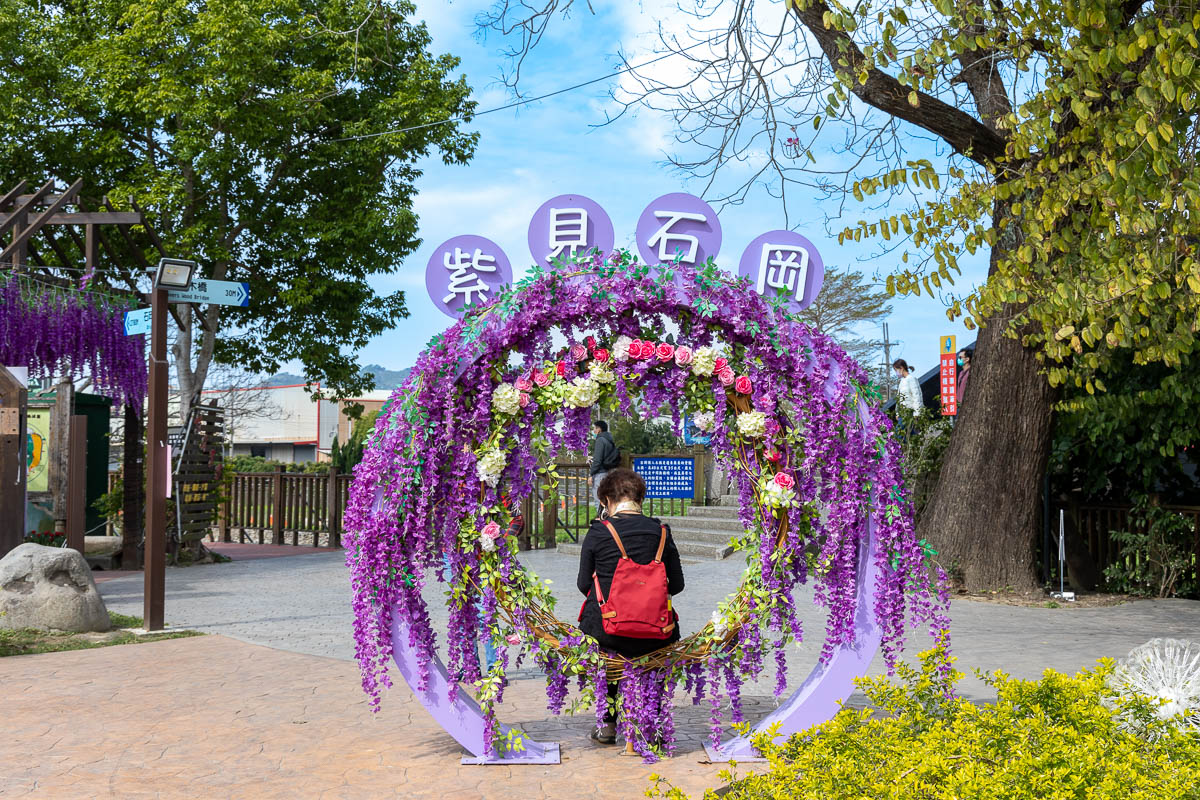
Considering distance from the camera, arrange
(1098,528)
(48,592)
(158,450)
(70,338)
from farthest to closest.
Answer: (70,338)
(1098,528)
(158,450)
(48,592)

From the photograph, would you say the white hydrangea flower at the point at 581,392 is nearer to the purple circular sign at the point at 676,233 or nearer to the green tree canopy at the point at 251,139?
the purple circular sign at the point at 676,233

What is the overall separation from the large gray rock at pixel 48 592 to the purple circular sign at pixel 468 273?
551 cm

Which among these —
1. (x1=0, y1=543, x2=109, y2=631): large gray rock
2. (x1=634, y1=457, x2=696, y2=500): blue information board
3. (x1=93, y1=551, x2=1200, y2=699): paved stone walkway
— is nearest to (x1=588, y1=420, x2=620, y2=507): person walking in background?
(x1=93, y1=551, x2=1200, y2=699): paved stone walkway

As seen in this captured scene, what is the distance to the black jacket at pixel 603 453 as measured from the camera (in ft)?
45.6

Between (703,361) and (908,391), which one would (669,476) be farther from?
(703,361)

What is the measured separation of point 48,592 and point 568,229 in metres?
6.19

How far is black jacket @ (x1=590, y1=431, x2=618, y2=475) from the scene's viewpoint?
13.9 meters

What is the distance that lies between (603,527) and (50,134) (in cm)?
1666

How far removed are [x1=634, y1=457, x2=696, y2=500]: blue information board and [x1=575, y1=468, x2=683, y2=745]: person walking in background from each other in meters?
11.6

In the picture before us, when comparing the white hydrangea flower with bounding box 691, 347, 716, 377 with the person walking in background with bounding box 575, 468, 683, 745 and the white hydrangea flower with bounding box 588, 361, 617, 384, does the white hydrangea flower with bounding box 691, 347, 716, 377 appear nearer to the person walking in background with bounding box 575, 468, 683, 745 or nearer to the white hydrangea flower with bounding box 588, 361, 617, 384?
the white hydrangea flower with bounding box 588, 361, 617, 384

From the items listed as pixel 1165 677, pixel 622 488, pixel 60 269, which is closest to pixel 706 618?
pixel 622 488

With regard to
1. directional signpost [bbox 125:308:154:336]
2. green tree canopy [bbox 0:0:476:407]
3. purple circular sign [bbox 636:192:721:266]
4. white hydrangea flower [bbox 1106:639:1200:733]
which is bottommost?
white hydrangea flower [bbox 1106:639:1200:733]

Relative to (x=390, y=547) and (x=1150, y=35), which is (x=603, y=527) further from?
(x=1150, y=35)

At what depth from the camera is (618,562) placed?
17.5ft
